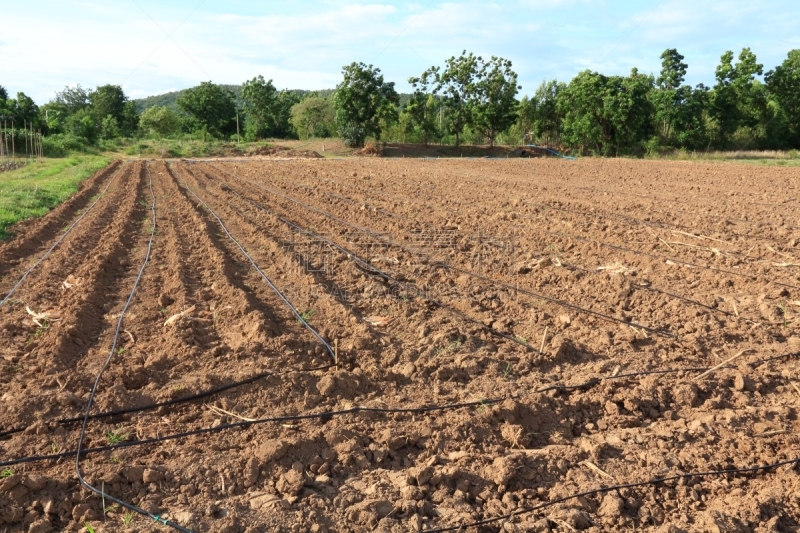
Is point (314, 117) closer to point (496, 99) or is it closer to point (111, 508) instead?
point (496, 99)

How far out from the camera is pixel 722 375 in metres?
4.54

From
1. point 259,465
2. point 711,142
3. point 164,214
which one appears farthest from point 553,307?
point 711,142

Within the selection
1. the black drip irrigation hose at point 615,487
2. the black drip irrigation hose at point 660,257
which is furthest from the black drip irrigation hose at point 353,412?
the black drip irrigation hose at point 660,257

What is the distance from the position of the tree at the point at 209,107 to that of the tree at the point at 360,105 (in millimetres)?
16375

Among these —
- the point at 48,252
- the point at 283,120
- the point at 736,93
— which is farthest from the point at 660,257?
the point at 283,120

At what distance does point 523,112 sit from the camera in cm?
4678

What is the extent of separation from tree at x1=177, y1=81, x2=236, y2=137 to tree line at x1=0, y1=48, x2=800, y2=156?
108 millimetres

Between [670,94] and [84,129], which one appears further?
[84,129]

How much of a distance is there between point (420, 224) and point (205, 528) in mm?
8211

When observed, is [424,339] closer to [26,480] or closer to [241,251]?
[26,480]

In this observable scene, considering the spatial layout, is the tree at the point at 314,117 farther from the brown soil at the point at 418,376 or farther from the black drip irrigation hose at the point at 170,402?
the black drip irrigation hose at the point at 170,402

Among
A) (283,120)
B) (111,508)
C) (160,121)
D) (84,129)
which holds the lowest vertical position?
(111,508)

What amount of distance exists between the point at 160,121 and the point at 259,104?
8756 millimetres

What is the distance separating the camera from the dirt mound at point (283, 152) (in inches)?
1371
